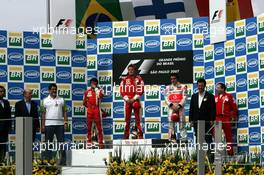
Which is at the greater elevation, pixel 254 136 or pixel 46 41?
pixel 46 41

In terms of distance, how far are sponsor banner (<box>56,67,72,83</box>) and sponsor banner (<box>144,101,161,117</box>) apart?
7.15 feet

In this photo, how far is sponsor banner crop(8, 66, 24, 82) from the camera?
2053 cm

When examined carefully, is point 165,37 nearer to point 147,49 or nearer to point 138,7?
point 147,49

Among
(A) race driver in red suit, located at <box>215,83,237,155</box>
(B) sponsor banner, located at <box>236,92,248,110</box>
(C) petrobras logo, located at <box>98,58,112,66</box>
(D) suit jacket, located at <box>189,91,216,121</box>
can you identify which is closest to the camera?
(D) suit jacket, located at <box>189,91,216,121</box>

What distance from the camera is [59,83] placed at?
21.1 meters

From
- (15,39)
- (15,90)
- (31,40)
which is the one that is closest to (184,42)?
(31,40)

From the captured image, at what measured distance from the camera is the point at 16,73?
67.7ft

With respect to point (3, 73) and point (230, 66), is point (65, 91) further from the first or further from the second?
point (230, 66)

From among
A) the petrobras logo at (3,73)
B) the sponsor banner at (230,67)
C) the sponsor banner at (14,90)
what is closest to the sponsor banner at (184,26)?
the sponsor banner at (230,67)

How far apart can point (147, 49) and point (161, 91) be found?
1200 millimetres

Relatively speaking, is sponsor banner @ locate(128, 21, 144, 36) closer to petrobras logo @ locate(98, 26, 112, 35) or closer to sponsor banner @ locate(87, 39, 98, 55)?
petrobras logo @ locate(98, 26, 112, 35)

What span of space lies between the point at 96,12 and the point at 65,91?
5618 millimetres

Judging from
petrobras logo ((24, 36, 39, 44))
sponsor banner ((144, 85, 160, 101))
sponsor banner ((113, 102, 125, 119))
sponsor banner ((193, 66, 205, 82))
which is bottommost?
sponsor banner ((113, 102, 125, 119))

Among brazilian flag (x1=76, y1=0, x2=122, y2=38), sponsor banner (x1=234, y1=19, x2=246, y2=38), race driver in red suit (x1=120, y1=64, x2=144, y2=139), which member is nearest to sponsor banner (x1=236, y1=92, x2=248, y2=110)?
sponsor banner (x1=234, y1=19, x2=246, y2=38)
